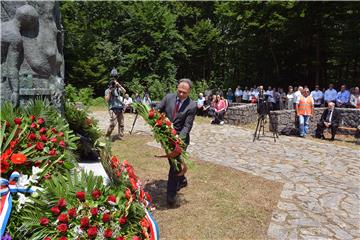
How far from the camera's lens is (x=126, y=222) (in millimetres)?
2855

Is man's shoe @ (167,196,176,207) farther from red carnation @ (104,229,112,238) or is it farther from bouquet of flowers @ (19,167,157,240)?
red carnation @ (104,229,112,238)

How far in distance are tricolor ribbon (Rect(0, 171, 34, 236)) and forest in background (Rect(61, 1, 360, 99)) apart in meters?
23.8

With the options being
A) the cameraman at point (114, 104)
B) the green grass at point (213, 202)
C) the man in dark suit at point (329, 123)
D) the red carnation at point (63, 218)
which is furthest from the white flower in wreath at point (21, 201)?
the man in dark suit at point (329, 123)

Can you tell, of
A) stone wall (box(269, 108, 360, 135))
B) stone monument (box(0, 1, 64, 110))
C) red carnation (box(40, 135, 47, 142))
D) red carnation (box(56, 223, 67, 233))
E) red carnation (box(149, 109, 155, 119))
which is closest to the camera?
red carnation (box(56, 223, 67, 233))

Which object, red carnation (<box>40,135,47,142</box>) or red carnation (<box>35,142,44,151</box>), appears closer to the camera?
red carnation (<box>35,142,44,151</box>)

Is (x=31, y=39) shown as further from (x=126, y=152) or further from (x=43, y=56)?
(x=126, y=152)

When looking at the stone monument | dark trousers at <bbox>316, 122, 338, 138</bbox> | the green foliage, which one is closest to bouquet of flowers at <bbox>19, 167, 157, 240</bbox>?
the stone monument

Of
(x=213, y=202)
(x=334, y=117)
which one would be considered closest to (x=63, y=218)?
(x=213, y=202)

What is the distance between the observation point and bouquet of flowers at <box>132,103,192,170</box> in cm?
489

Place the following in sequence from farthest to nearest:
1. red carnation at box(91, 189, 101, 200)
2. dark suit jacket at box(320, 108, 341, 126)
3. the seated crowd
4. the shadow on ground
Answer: the seated crowd, dark suit jacket at box(320, 108, 341, 126), the shadow on ground, red carnation at box(91, 189, 101, 200)

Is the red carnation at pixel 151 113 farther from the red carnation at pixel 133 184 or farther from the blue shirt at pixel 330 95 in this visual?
the blue shirt at pixel 330 95

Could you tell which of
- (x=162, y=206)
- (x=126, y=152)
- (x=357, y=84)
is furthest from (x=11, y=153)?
(x=357, y=84)

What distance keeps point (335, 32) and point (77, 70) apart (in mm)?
19537

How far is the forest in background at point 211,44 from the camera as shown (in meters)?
25.7
